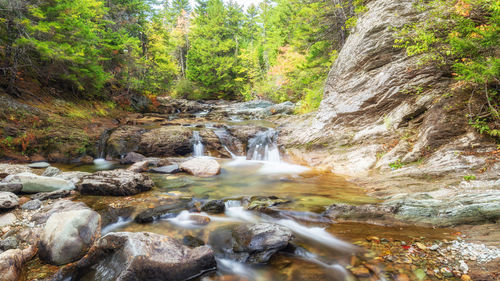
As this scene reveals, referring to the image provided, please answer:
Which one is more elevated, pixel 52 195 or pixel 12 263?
pixel 52 195

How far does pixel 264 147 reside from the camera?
10.9m

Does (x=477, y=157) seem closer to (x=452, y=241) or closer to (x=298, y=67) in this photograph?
(x=452, y=241)

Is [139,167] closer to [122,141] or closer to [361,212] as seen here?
[122,141]

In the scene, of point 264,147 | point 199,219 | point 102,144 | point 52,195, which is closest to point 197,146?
point 264,147

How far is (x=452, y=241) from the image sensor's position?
2.89 metres

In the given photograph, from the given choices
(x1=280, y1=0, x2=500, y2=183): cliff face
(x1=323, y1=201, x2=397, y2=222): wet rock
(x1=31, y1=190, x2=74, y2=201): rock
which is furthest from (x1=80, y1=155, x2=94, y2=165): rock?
(x1=323, y1=201, x2=397, y2=222): wet rock

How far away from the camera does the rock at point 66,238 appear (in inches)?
113

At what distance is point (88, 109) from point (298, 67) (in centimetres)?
1317

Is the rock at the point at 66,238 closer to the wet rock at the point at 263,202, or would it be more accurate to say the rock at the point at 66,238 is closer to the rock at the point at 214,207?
the rock at the point at 214,207

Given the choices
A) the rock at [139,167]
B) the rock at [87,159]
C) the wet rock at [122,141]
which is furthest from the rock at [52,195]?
the wet rock at [122,141]

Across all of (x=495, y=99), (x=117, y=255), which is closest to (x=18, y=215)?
(x=117, y=255)

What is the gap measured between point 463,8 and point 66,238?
28.1ft

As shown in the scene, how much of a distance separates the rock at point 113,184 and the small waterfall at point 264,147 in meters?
5.68

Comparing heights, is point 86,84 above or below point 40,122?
above
